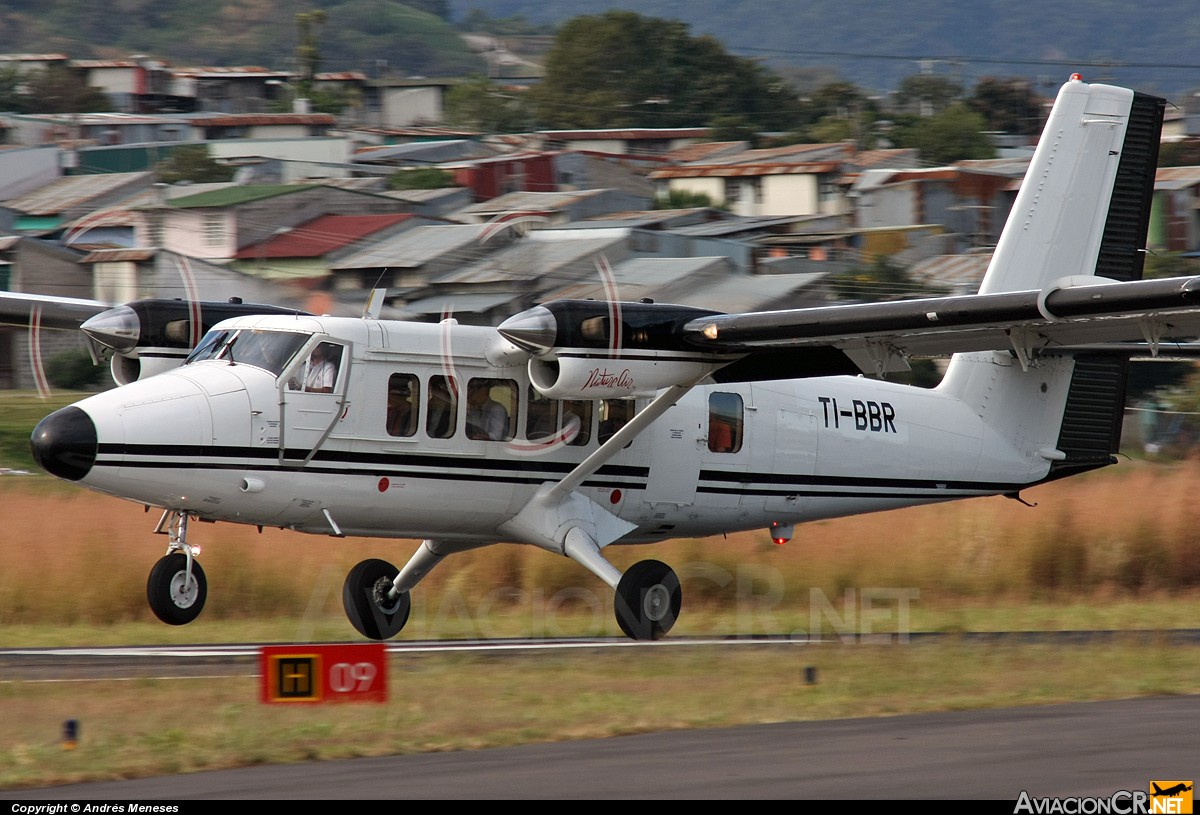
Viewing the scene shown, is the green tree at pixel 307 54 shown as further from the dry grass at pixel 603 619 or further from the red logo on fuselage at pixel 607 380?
the red logo on fuselage at pixel 607 380

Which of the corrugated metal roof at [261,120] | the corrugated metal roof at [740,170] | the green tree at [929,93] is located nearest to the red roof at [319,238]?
the corrugated metal roof at [740,170]

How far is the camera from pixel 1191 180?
2314 inches

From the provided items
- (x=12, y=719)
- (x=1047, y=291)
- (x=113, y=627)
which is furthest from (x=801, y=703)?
(x=113, y=627)

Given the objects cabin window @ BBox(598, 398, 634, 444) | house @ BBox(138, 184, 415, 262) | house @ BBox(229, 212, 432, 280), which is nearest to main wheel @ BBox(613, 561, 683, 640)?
cabin window @ BBox(598, 398, 634, 444)

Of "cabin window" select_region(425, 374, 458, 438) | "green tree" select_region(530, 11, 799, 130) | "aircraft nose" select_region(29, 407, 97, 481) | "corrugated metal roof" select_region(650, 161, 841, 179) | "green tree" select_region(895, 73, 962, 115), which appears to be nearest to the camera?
"aircraft nose" select_region(29, 407, 97, 481)

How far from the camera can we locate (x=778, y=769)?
26.9 feet

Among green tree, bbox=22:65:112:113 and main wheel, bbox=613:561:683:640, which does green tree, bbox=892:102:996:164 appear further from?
main wheel, bbox=613:561:683:640

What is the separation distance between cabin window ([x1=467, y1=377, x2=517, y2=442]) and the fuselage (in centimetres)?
2

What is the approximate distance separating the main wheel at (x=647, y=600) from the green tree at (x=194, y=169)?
51430 millimetres

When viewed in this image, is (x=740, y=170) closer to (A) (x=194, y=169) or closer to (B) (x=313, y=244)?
(A) (x=194, y=169)

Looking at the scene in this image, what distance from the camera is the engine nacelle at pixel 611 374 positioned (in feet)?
42.0

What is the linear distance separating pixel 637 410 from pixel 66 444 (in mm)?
5112

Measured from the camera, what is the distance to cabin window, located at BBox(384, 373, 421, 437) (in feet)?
43.4
